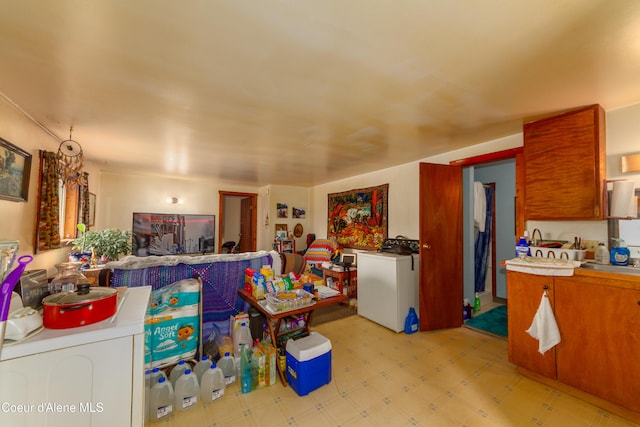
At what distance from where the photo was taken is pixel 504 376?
6.94 ft

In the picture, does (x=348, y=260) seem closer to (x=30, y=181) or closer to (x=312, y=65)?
(x=312, y=65)

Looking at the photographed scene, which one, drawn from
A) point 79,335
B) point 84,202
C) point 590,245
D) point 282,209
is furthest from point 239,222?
point 590,245

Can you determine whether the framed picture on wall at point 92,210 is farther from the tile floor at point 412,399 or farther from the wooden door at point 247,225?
the tile floor at point 412,399

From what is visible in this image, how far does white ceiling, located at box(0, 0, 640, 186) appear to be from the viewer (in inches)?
43.7

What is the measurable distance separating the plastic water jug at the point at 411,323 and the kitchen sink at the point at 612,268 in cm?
160

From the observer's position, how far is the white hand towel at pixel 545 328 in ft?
6.14

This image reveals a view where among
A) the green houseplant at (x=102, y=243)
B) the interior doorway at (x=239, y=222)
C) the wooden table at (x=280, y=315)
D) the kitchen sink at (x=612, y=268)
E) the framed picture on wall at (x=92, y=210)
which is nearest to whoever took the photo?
the kitchen sink at (x=612, y=268)

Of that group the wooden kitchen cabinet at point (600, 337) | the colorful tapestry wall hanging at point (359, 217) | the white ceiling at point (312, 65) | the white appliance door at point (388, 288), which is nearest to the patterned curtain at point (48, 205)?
the white ceiling at point (312, 65)

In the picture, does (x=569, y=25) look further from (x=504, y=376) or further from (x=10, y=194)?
(x=10, y=194)

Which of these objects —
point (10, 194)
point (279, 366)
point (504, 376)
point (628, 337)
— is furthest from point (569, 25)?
point (10, 194)

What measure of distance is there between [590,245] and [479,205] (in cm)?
172

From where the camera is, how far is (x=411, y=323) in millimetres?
2914

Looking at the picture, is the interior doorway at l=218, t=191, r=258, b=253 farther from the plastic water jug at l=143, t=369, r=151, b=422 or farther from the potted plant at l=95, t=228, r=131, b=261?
the plastic water jug at l=143, t=369, r=151, b=422

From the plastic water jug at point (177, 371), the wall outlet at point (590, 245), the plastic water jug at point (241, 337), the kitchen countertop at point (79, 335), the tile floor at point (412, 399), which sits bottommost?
the tile floor at point (412, 399)
